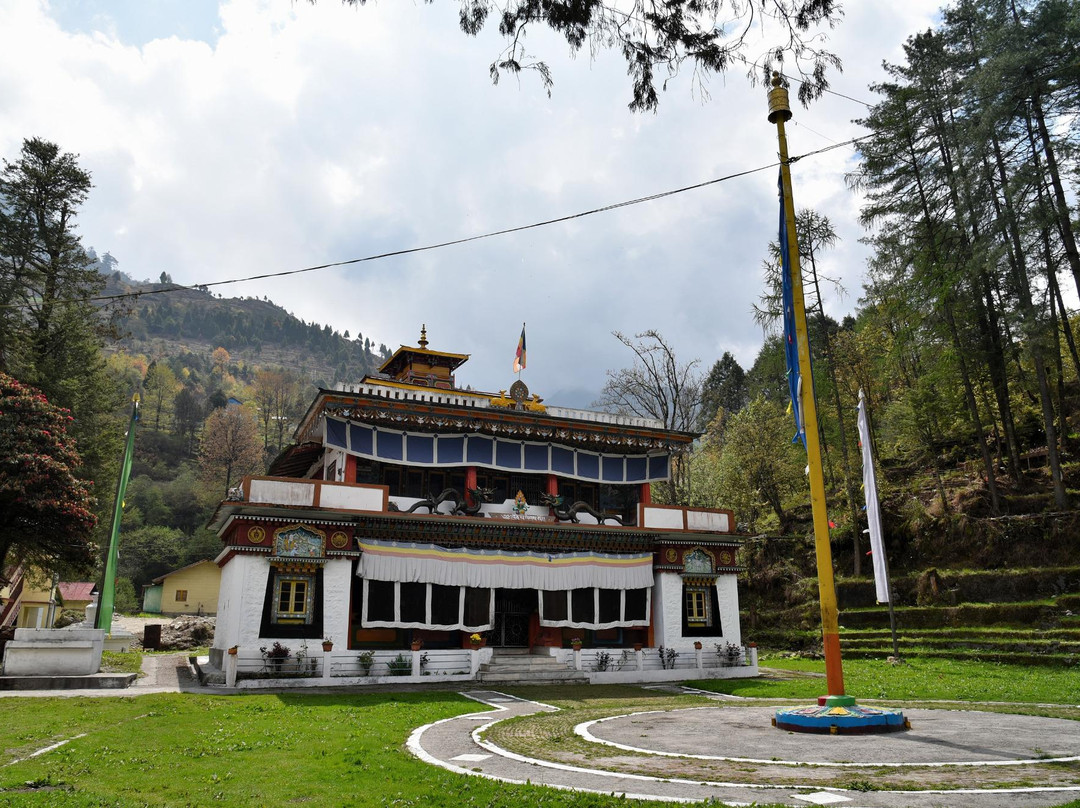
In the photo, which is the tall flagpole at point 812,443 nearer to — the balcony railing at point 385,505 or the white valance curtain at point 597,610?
the balcony railing at point 385,505

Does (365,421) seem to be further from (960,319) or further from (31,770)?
(960,319)

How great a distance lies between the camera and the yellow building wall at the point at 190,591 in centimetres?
5053

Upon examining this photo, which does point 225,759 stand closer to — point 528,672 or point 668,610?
point 528,672

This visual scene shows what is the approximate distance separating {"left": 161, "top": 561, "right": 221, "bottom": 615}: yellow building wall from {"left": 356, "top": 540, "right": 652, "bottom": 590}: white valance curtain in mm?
35014

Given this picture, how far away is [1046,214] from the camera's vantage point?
2369cm

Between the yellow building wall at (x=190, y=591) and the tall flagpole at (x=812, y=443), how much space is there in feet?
156

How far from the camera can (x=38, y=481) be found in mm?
19094

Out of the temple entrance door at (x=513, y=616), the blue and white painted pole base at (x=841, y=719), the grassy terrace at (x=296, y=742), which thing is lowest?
the grassy terrace at (x=296, y=742)

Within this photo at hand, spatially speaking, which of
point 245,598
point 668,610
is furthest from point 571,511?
point 245,598

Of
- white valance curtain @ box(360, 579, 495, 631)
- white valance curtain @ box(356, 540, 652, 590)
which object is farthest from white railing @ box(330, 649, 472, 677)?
white valance curtain @ box(356, 540, 652, 590)

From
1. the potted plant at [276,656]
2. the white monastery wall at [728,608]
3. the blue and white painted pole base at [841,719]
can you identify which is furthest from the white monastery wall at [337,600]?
the blue and white painted pole base at [841,719]

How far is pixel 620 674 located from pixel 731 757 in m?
13.5

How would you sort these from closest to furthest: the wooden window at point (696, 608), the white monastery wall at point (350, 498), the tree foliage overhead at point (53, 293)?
1. the white monastery wall at point (350, 498)
2. the wooden window at point (696, 608)
3. the tree foliage overhead at point (53, 293)

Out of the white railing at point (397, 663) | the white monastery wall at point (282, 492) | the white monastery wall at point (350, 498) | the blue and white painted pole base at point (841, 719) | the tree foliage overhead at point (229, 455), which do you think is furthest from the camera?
the tree foliage overhead at point (229, 455)
